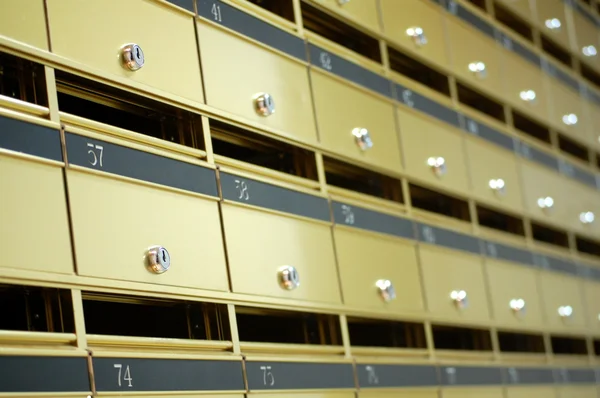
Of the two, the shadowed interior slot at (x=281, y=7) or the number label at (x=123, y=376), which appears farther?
the shadowed interior slot at (x=281, y=7)

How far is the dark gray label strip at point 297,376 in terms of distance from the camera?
9.38 feet

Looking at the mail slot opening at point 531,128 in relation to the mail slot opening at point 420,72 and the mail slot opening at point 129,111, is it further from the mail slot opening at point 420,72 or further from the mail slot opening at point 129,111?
the mail slot opening at point 129,111

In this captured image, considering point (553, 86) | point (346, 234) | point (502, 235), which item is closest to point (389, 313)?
point (346, 234)

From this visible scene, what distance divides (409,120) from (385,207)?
442mm

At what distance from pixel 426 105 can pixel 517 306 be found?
3.60 ft

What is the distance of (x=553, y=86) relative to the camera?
5773 mm

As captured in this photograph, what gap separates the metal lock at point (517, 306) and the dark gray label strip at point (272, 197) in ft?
5.36

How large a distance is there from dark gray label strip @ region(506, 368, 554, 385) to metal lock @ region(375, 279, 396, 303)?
3.93 feet

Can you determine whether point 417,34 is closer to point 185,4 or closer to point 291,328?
point 291,328

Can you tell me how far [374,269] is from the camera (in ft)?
11.9

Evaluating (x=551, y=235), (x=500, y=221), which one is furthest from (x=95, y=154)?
(x=551, y=235)

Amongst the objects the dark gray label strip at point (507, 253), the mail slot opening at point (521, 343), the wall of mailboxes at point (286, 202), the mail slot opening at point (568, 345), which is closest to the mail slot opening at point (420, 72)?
the wall of mailboxes at point (286, 202)

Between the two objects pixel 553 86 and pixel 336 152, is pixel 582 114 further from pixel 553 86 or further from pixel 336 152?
pixel 336 152

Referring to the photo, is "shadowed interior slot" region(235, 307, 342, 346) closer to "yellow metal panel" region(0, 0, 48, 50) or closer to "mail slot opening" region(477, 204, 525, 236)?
"yellow metal panel" region(0, 0, 48, 50)
